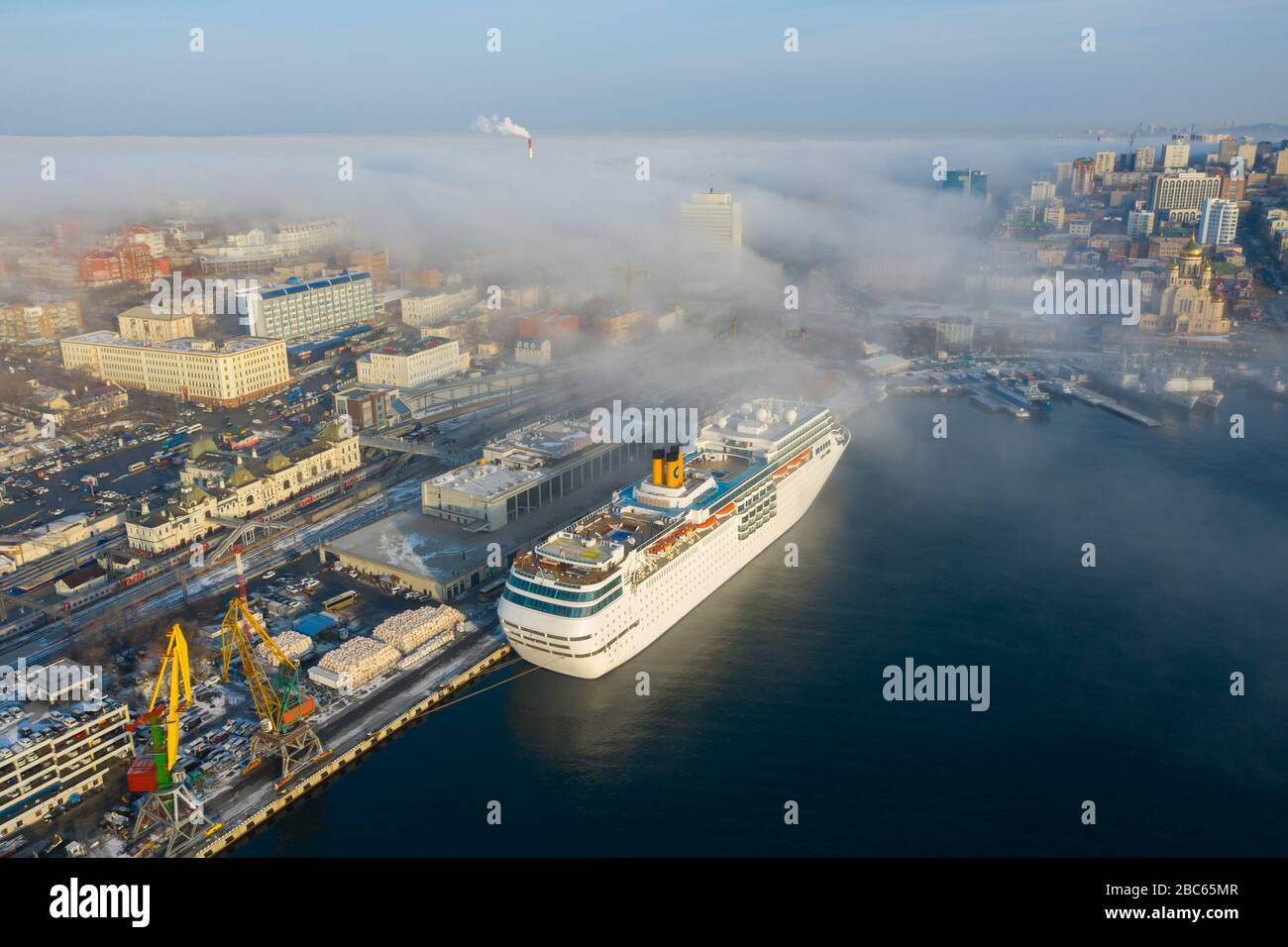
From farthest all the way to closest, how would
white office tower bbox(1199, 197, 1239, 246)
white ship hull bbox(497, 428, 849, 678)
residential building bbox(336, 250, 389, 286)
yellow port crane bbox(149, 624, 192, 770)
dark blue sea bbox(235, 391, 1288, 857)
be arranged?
white office tower bbox(1199, 197, 1239, 246)
residential building bbox(336, 250, 389, 286)
white ship hull bbox(497, 428, 849, 678)
yellow port crane bbox(149, 624, 192, 770)
dark blue sea bbox(235, 391, 1288, 857)

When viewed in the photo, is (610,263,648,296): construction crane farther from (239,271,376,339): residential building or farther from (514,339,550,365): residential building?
(239,271,376,339): residential building

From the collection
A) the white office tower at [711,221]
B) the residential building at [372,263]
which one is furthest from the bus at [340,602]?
the white office tower at [711,221]

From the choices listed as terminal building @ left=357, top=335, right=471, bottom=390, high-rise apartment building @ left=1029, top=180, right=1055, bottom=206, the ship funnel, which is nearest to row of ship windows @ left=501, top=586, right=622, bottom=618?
the ship funnel

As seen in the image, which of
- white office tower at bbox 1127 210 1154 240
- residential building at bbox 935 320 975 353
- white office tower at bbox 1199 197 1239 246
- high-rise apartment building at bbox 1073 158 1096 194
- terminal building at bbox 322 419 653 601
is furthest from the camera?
high-rise apartment building at bbox 1073 158 1096 194

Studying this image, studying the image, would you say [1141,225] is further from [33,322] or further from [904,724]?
[33,322]

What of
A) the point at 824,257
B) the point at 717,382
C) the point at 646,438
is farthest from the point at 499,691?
the point at 824,257

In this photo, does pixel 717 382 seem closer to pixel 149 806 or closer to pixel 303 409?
pixel 303 409

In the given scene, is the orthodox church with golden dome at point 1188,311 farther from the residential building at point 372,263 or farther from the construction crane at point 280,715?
the construction crane at point 280,715

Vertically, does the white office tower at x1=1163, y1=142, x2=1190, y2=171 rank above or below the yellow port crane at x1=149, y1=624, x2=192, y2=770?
above
